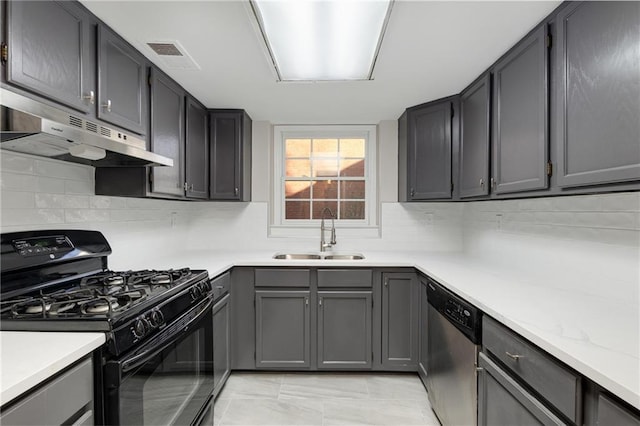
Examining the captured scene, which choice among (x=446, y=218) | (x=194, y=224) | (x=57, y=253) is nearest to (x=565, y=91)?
(x=446, y=218)

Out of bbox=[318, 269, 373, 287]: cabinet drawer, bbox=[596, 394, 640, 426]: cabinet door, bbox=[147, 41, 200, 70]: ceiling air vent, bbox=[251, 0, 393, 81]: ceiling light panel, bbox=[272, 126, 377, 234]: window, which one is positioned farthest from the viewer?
bbox=[272, 126, 377, 234]: window

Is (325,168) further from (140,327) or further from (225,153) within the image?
(140,327)

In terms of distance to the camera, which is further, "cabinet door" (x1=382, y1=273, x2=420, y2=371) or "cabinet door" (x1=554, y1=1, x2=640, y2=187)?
"cabinet door" (x1=382, y1=273, x2=420, y2=371)

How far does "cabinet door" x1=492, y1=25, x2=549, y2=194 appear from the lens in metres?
1.52

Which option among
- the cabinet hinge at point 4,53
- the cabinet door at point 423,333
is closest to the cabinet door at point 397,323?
the cabinet door at point 423,333

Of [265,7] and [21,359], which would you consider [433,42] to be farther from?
[21,359]

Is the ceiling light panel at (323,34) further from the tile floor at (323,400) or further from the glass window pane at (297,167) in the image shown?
the tile floor at (323,400)

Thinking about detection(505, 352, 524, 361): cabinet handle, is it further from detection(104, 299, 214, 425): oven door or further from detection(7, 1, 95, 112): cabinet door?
detection(7, 1, 95, 112): cabinet door

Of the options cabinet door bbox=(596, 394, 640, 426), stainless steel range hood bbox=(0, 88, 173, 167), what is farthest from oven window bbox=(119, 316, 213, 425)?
cabinet door bbox=(596, 394, 640, 426)

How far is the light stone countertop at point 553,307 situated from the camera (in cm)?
85

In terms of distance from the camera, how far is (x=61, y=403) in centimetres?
90

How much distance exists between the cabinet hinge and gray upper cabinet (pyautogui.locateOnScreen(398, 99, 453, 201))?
2570mm

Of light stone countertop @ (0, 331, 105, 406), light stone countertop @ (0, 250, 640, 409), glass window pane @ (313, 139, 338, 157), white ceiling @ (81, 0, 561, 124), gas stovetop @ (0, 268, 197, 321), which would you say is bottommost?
light stone countertop @ (0, 331, 105, 406)

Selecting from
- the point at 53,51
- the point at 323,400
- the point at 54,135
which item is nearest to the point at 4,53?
the point at 53,51
